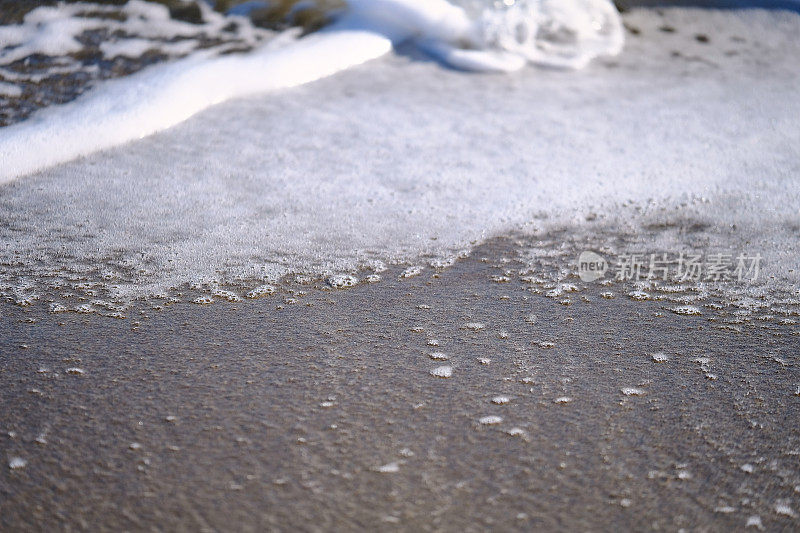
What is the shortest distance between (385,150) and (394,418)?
4.45ft

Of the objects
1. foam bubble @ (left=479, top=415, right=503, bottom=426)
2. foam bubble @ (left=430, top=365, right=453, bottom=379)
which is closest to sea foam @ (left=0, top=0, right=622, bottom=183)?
foam bubble @ (left=430, top=365, right=453, bottom=379)

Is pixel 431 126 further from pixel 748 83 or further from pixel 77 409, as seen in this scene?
pixel 77 409

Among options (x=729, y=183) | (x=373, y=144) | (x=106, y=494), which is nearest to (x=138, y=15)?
(x=373, y=144)

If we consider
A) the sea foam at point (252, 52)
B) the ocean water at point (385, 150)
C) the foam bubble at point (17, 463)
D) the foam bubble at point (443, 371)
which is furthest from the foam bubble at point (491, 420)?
the sea foam at point (252, 52)

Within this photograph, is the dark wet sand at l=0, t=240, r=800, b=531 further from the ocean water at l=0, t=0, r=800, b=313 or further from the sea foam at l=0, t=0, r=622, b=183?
the sea foam at l=0, t=0, r=622, b=183

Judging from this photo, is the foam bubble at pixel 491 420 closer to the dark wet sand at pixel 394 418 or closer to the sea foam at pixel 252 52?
the dark wet sand at pixel 394 418

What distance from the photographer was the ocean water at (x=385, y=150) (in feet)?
6.01

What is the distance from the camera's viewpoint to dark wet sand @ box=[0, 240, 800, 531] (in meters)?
1.04

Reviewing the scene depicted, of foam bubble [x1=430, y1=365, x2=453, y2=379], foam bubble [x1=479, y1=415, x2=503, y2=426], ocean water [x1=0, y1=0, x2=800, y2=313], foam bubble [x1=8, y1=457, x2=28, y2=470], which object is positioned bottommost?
foam bubble [x1=479, y1=415, x2=503, y2=426]

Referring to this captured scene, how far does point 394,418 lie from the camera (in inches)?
48.4

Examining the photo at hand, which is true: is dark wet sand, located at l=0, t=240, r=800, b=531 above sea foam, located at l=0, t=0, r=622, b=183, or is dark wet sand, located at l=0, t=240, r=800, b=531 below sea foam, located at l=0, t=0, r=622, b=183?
below

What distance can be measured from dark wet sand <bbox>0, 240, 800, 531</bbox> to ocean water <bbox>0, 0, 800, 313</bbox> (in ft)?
0.70

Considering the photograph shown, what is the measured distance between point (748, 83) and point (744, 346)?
80.5 inches

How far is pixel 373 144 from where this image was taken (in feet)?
8.12
